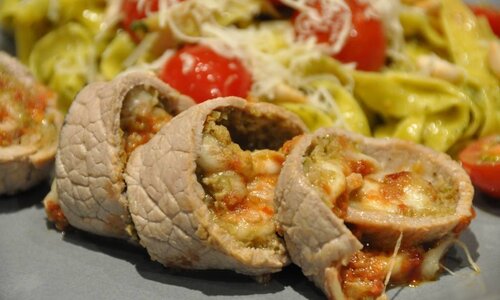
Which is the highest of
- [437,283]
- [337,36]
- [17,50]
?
[337,36]

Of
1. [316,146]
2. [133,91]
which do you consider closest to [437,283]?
[316,146]

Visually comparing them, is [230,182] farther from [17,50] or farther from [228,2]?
[17,50]

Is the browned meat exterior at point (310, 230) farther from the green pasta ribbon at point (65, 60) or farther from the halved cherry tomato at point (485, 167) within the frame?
the green pasta ribbon at point (65, 60)

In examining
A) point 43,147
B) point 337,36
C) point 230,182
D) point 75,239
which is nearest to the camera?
point 230,182

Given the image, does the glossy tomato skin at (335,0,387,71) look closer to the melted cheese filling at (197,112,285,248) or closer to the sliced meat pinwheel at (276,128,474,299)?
the sliced meat pinwheel at (276,128,474,299)

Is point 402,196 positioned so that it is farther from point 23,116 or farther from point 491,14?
point 491,14

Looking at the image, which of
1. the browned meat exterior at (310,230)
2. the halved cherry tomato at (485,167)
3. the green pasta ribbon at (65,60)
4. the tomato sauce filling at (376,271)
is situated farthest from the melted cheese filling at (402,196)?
the green pasta ribbon at (65,60)
